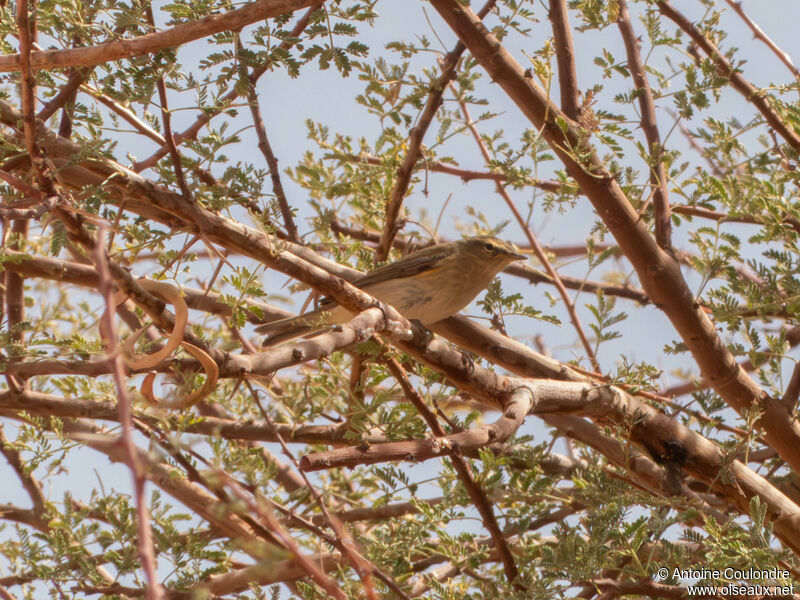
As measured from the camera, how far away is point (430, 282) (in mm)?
5324

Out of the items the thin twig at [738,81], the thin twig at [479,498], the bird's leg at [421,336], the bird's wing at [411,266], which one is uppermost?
the bird's wing at [411,266]

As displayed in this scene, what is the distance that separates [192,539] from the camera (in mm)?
3318

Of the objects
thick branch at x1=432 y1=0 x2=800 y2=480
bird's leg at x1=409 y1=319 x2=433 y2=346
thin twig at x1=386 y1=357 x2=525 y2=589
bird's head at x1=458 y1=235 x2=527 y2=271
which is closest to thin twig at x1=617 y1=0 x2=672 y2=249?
thick branch at x1=432 y1=0 x2=800 y2=480

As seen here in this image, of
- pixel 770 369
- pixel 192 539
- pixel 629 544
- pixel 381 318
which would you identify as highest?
pixel 381 318

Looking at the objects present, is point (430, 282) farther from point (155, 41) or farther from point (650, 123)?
point (155, 41)

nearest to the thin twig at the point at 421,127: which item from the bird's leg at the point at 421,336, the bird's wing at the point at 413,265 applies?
the bird's wing at the point at 413,265

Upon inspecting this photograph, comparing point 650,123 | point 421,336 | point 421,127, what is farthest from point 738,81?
point 421,336

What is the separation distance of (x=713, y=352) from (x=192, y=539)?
2431mm

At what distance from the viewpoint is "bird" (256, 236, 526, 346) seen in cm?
472

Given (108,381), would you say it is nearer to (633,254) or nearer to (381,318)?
(381,318)

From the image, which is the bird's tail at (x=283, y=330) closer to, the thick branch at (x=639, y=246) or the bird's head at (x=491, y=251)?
the bird's head at (x=491, y=251)

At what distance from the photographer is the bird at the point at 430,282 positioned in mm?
4723

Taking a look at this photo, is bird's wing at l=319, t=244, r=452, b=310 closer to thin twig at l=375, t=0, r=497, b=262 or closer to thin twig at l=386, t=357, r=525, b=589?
thin twig at l=375, t=0, r=497, b=262

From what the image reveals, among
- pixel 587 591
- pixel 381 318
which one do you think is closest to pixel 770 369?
pixel 587 591
